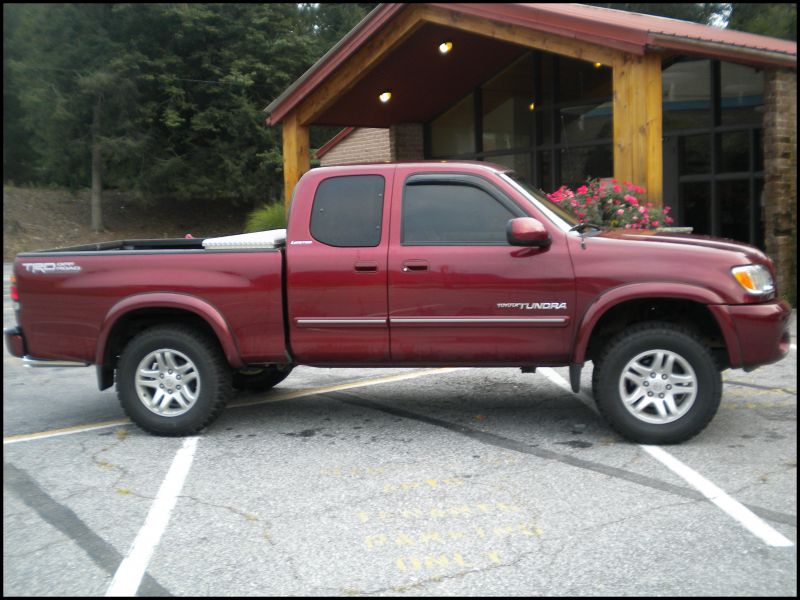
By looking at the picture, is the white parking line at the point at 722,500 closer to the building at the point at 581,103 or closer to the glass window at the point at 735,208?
the building at the point at 581,103

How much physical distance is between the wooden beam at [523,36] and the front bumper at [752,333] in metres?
6.24

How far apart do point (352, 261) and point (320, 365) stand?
2.64ft

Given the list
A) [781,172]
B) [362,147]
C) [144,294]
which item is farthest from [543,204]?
[362,147]

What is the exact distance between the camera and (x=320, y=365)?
6.07 m

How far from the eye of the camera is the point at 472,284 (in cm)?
573

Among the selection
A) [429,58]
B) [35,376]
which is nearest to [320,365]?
[35,376]

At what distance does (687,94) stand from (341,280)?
10248mm

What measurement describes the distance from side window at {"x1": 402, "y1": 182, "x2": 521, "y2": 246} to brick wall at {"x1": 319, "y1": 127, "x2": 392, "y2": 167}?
12.8 meters

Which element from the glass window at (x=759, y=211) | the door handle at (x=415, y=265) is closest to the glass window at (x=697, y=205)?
the glass window at (x=759, y=211)

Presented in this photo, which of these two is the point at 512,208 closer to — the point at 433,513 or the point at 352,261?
the point at 352,261

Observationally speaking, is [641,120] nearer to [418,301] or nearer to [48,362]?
[418,301]

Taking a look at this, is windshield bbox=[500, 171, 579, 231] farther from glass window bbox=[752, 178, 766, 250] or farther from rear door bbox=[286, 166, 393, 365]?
glass window bbox=[752, 178, 766, 250]

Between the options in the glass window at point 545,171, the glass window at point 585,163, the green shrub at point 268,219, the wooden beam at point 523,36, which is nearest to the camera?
the wooden beam at point 523,36

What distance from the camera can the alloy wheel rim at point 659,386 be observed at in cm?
549
